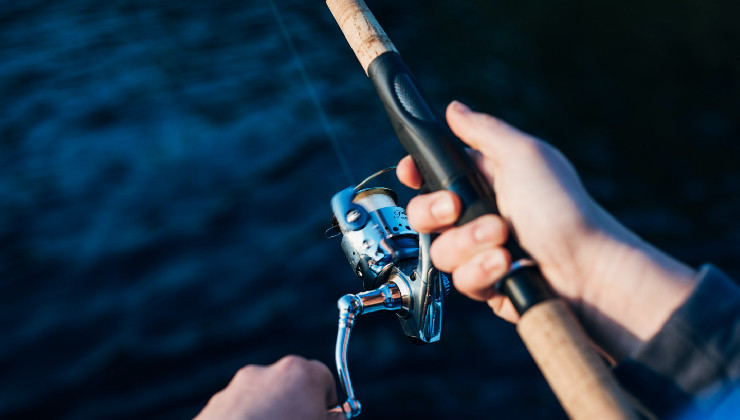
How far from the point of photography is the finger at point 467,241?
1.24 meters

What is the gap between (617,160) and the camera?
364 centimetres

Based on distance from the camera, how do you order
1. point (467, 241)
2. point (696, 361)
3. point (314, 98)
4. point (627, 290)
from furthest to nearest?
point (314, 98)
point (627, 290)
point (467, 241)
point (696, 361)

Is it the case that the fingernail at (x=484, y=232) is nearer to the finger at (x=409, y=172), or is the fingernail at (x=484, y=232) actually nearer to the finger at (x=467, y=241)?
the finger at (x=467, y=241)

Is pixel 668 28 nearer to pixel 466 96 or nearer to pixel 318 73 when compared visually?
pixel 466 96

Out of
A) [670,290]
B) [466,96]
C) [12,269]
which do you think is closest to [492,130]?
[670,290]

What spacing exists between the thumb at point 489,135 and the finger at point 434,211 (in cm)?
23

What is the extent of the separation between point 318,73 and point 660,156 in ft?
7.67

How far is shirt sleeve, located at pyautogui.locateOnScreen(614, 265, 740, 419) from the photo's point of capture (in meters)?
1.18

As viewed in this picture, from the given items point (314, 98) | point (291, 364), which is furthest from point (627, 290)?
point (314, 98)

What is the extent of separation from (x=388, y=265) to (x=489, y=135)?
0.50 m

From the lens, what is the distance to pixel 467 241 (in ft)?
4.27

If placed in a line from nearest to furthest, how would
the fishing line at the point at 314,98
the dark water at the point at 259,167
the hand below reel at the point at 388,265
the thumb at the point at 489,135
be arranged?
1. the thumb at the point at 489,135
2. the hand below reel at the point at 388,265
3. the dark water at the point at 259,167
4. the fishing line at the point at 314,98

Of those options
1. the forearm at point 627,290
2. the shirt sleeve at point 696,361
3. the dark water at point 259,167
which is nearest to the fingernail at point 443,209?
the forearm at point 627,290

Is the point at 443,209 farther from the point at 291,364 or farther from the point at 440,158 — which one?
the point at 291,364
